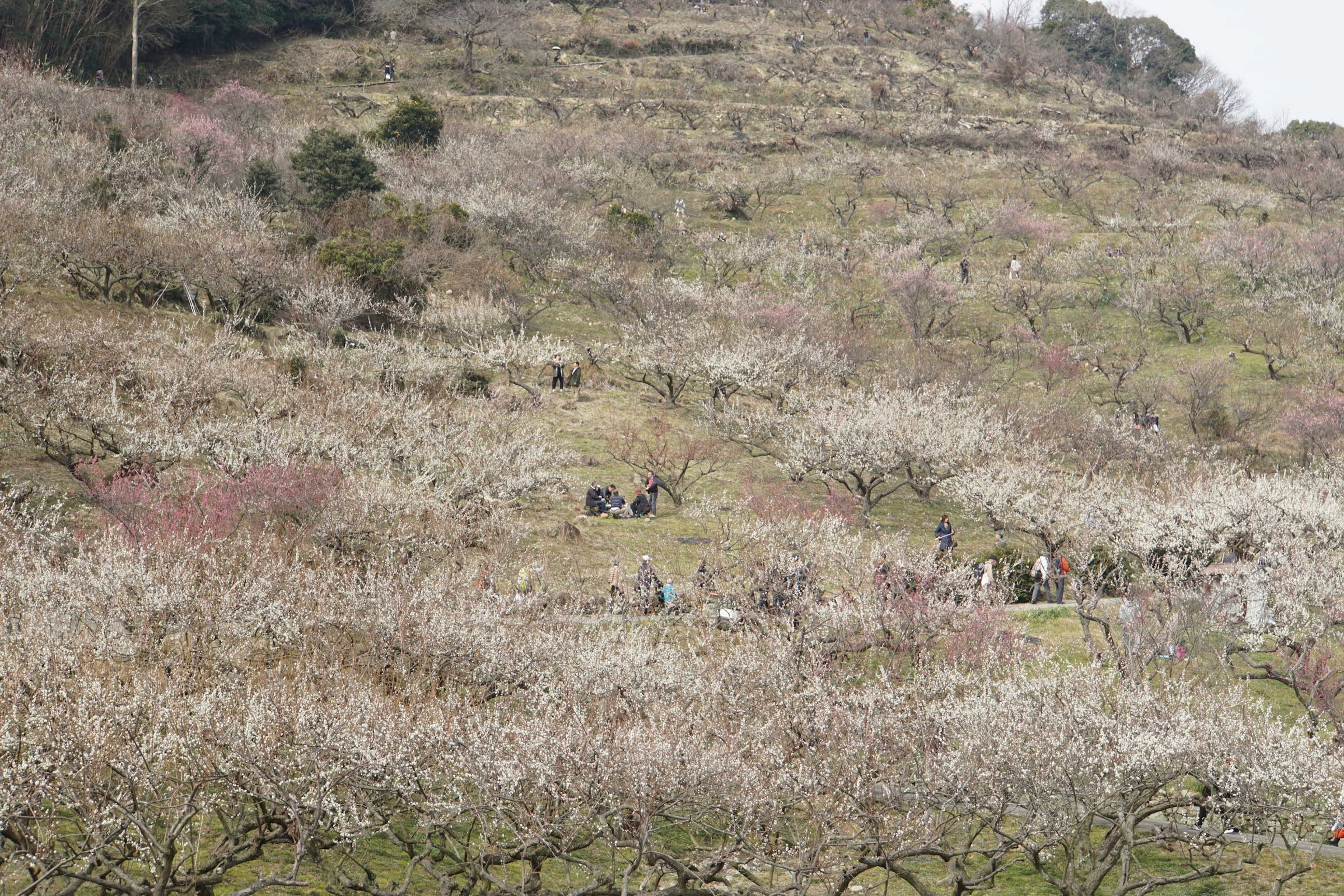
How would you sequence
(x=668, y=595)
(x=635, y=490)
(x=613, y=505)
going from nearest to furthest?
(x=668, y=595) < (x=613, y=505) < (x=635, y=490)

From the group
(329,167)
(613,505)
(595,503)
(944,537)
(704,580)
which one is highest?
(329,167)

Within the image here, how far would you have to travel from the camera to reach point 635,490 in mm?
31938


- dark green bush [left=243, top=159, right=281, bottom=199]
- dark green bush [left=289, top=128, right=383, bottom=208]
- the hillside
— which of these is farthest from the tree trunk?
dark green bush [left=289, top=128, right=383, bottom=208]

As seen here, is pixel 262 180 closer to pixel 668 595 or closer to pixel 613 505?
pixel 613 505

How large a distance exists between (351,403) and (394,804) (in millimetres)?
18098

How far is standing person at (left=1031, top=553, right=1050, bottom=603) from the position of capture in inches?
1035

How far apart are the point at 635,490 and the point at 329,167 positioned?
73.7 feet

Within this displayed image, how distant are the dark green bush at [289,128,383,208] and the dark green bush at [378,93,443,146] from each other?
1180cm

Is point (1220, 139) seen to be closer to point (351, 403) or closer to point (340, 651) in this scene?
point (351, 403)

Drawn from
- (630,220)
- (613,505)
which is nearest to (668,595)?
(613,505)

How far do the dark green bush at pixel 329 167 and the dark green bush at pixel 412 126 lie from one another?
11.8 meters

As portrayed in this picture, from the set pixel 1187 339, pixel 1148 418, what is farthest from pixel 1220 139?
pixel 1148 418

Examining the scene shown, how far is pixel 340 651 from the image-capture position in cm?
1555

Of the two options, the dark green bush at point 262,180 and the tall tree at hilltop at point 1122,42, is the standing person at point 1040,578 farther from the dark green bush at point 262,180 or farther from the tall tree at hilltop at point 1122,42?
the tall tree at hilltop at point 1122,42
